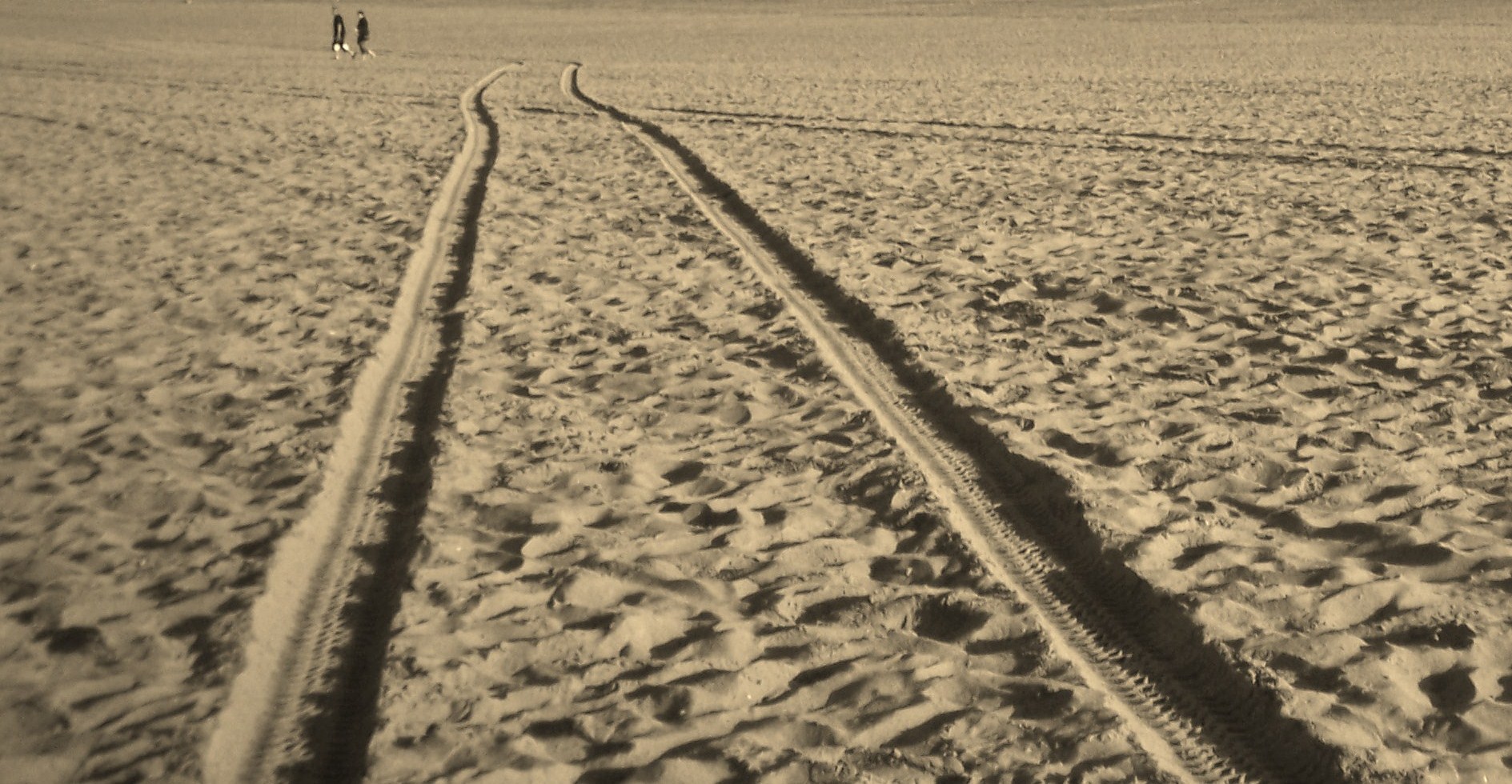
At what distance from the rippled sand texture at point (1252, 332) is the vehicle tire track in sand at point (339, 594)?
252 centimetres

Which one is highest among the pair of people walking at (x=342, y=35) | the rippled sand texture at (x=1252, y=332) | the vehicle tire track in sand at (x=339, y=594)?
the pair of people walking at (x=342, y=35)

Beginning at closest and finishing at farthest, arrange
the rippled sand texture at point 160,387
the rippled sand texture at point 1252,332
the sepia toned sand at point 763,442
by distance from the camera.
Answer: the sepia toned sand at point 763,442 < the rippled sand texture at point 160,387 < the rippled sand texture at point 1252,332

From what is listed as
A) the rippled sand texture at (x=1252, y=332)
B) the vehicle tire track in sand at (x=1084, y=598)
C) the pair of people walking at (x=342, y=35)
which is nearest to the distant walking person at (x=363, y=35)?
the pair of people walking at (x=342, y=35)

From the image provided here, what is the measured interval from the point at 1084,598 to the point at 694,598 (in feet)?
4.23

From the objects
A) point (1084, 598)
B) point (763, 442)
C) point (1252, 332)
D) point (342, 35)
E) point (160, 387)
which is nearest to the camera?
point (1084, 598)

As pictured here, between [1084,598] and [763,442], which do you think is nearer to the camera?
[1084,598]

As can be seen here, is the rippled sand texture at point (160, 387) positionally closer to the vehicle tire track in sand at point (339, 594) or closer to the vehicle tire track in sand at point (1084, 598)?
the vehicle tire track in sand at point (339, 594)

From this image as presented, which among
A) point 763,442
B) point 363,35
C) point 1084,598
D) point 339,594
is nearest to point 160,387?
point 339,594

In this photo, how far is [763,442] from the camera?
5332mm

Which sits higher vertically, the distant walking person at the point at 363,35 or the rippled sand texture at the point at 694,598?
the distant walking person at the point at 363,35

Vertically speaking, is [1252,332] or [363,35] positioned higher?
[363,35]

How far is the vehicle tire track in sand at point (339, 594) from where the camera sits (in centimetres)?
345

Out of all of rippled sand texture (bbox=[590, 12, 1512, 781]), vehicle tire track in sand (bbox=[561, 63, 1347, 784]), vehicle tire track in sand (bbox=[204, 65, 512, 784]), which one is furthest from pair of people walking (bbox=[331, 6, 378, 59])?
vehicle tire track in sand (bbox=[561, 63, 1347, 784])

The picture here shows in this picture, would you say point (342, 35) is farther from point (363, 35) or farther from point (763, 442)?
point (763, 442)
